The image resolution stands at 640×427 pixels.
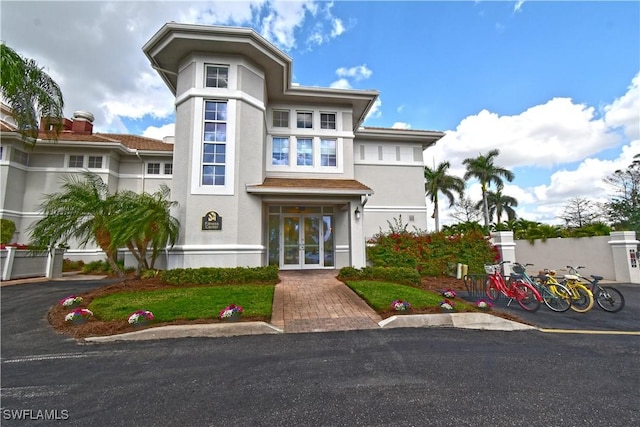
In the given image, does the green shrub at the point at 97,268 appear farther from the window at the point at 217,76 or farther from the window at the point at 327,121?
the window at the point at 327,121

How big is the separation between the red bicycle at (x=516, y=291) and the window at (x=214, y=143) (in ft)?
30.5

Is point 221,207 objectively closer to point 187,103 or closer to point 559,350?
point 187,103

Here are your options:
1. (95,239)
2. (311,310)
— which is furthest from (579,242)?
(95,239)

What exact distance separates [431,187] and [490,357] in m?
25.9

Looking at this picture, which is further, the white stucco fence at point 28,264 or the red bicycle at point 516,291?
the white stucco fence at point 28,264

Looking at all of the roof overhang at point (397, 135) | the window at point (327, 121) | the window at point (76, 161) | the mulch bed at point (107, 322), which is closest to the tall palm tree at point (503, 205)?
the roof overhang at point (397, 135)

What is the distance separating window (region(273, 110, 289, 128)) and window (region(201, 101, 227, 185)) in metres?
3.22

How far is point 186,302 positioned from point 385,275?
6.02 metres

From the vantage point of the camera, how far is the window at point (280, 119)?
13.5m

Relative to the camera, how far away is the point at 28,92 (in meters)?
9.20

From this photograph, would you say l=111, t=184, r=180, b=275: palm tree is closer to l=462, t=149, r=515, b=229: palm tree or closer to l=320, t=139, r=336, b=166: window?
l=320, t=139, r=336, b=166: window

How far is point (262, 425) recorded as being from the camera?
102 inches

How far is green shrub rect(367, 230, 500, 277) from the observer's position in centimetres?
1188

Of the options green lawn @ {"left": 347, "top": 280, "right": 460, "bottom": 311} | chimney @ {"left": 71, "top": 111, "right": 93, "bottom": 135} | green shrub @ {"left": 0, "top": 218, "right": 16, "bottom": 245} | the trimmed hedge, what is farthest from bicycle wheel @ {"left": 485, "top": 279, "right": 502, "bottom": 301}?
chimney @ {"left": 71, "top": 111, "right": 93, "bottom": 135}
